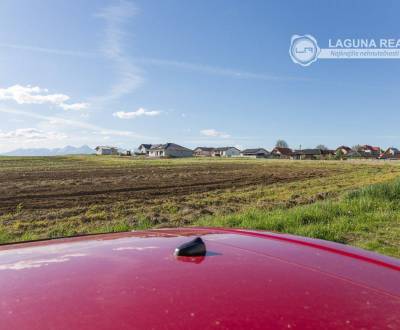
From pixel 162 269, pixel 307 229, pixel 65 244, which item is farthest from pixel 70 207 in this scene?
pixel 162 269

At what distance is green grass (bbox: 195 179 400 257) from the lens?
695 cm

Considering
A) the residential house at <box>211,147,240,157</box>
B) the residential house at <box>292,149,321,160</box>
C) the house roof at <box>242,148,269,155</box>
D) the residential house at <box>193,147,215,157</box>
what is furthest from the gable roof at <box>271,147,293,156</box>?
the residential house at <box>193,147,215,157</box>

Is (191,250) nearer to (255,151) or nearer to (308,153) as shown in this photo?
(308,153)

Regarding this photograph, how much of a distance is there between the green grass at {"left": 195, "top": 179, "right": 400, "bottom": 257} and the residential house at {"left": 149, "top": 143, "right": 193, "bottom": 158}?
116 m

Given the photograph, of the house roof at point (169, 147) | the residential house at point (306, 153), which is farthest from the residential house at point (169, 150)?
the residential house at point (306, 153)

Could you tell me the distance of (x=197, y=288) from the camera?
4.74 feet

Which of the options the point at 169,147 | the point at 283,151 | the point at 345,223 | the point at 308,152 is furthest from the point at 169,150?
the point at 345,223

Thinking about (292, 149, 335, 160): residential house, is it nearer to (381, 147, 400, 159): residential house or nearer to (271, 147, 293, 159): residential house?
(271, 147, 293, 159): residential house

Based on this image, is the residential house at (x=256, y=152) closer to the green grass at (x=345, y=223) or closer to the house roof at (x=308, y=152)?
the house roof at (x=308, y=152)

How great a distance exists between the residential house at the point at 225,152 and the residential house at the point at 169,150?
744 inches

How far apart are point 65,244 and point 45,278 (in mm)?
800

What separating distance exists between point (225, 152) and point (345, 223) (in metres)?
142

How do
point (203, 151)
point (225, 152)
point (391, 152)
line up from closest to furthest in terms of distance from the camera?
point (391, 152) → point (225, 152) → point (203, 151)

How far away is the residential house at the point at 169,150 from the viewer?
126 meters
